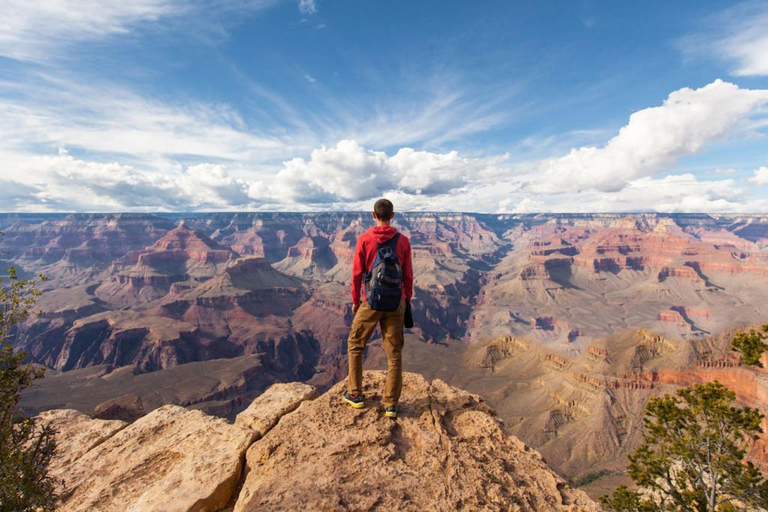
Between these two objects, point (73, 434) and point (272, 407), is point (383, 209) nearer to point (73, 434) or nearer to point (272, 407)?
point (272, 407)

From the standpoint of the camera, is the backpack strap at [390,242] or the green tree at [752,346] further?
the green tree at [752,346]

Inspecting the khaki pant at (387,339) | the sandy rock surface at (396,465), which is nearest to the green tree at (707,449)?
the sandy rock surface at (396,465)

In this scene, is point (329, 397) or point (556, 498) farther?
point (329, 397)

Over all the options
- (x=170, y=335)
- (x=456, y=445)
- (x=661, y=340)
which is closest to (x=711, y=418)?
(x=456, y=445)

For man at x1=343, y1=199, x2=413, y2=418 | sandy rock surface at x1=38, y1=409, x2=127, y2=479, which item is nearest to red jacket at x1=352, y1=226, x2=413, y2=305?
man at x1=343, y1=199, x2=413, y2=418

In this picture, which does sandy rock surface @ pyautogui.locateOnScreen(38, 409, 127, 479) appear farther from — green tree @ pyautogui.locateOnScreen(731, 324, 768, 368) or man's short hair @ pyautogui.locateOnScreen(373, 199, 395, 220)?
green tree @ pyautogui.locateOnScreen(731, 324, 768, 368)

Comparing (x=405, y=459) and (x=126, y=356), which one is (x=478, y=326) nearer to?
(x=126, y=356)

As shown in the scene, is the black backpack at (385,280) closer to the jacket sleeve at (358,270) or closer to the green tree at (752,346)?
the jacket sleeve at (358,270)

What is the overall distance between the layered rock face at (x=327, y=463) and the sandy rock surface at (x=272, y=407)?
4 cm

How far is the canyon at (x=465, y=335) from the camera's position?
2084 inches

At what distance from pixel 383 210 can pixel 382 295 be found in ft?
5.07

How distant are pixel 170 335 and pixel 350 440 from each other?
10341 cm

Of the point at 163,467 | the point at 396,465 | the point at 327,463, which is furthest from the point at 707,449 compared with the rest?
the point at 163,467

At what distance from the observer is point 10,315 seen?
20.3ft
